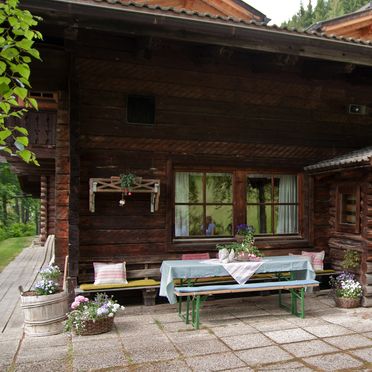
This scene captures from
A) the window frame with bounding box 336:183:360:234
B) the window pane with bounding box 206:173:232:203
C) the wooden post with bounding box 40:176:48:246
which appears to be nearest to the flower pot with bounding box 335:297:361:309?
the window frame with bounding box 336:183:360:234

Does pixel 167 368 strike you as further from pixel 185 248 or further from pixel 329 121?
pixel 329 121

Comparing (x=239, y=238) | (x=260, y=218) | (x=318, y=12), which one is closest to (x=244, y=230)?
(x=239, y=238)

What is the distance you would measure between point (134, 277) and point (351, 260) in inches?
148

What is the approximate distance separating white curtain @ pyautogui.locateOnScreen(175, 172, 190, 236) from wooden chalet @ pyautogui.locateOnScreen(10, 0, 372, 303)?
0.02 m

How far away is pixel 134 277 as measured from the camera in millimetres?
6551

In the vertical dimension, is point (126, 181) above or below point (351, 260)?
above

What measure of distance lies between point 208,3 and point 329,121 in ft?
19.1

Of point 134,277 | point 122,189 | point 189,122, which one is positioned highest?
point 189,122

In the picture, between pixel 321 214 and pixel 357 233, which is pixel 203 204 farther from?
pixel 357 233

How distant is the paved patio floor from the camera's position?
4117 millimetres

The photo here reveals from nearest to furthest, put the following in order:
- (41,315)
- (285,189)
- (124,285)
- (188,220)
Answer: (41,315) → (124,285) → (188,220) → (285,189)

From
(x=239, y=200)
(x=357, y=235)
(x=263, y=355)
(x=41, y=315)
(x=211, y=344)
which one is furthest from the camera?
(x=239, y=200)

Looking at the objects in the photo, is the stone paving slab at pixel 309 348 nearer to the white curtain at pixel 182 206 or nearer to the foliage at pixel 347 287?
the foliage at pixel 347 287

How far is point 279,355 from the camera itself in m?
4.33
